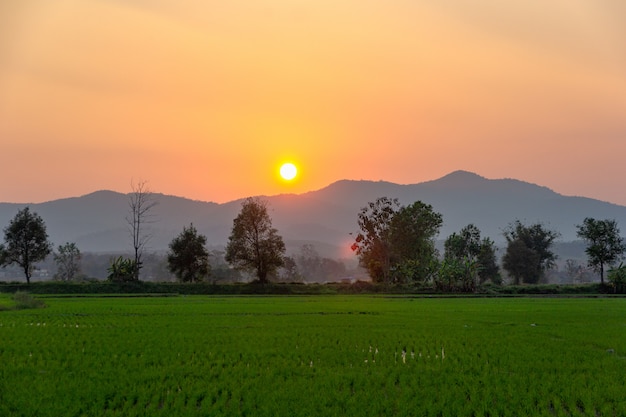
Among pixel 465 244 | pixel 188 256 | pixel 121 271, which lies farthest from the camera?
pixel 465 244

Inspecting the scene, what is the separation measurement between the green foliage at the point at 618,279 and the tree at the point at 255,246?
47.7 meters

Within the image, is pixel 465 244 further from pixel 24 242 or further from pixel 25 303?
pixel 25 303

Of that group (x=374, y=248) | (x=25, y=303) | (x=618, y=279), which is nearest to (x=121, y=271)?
(x=25, y=303)

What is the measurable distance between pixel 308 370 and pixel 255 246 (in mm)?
69288

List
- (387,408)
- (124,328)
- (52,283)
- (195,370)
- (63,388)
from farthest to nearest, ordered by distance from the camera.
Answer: (52,283), (124,328), (195,370), (63,388), (387,408)

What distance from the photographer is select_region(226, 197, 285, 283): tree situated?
83688mm

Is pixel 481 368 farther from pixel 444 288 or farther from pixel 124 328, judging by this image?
pixel 444 288

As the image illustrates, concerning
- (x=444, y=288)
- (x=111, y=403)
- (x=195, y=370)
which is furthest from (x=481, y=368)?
(x=444, y=288)

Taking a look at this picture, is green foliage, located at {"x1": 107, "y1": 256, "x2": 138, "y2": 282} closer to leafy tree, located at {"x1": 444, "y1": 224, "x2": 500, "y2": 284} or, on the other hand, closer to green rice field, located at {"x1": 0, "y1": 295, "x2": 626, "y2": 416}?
green rice field, located at {"x1": 0, "y1": 295, "x2": 626, "y2": 416}

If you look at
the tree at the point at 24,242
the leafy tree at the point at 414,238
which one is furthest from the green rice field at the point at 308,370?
the leafy tree at the point at 414,238

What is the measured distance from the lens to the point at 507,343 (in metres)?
22.2

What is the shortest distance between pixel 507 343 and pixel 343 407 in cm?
1204

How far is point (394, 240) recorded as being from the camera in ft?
300

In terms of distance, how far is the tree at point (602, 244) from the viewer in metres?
84.4
